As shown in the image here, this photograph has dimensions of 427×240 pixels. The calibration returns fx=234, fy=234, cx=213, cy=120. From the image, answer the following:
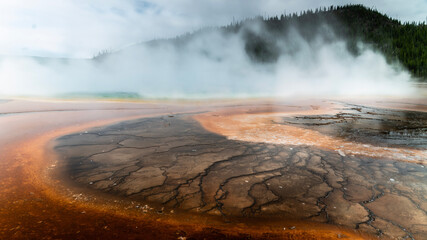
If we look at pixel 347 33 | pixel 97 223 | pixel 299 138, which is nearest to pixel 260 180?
pixel 97 223

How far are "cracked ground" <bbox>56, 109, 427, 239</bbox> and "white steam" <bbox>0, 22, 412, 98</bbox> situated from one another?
20.7m

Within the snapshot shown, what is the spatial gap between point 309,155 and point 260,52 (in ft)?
215

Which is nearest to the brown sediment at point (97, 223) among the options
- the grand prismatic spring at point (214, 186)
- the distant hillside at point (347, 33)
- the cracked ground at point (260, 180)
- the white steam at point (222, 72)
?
the grand prismatic spring at point (214, 186)

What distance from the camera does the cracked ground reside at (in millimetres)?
2607

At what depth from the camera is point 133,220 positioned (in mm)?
2482

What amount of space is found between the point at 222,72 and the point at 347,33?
117ft

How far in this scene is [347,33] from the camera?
60781 millimetres

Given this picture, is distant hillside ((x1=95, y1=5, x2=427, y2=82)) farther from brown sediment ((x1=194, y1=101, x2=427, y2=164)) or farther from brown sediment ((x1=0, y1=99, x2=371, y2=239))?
brown sediment ((x1=0, y1=99, x2=371, y2=239))

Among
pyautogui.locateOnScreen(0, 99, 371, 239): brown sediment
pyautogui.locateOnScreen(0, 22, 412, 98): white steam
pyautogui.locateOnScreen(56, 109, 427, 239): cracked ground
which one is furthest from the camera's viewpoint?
pyautogui.locateOnScreen(0, 22, 412, 98): white steam

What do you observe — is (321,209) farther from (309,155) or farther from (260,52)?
(260,52)

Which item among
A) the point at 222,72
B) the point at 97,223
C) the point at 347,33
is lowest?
the point at 97,223

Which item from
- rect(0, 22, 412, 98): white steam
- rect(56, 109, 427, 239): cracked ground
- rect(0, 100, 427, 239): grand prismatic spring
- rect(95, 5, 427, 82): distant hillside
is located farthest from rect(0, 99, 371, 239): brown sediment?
rect(95, 5, 427, 82): distant hillside

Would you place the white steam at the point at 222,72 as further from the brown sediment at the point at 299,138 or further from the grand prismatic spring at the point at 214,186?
the grand prismatic spring at the point at 214,186

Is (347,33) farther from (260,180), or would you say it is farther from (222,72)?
(260,180)
